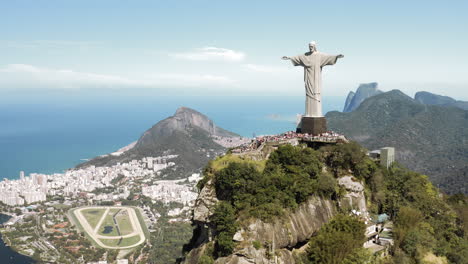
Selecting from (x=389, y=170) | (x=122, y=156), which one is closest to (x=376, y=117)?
(x=122, y=156)

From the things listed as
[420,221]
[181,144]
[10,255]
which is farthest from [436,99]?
[10,255]

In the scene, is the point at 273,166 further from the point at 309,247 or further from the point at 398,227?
the point at 398,227

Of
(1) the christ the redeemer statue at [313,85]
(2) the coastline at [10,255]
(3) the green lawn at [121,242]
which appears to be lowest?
(3) the green lawn at [121,242]

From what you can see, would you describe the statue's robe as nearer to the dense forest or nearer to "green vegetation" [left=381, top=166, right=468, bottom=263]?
the dense forest

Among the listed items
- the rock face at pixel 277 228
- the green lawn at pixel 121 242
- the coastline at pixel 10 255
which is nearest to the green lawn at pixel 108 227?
the green lawn at pixel 121 242

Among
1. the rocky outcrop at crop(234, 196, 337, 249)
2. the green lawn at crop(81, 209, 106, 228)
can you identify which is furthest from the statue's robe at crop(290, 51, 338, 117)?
the green lawn at crop(81, 209, 106, 228)

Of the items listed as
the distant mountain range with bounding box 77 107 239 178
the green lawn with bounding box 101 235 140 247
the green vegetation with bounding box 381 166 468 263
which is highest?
the green vegetation with bounding box 381 166 468 263

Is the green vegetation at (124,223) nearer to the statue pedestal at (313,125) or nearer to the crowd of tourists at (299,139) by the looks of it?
the crowd of tourists at (299,139)
